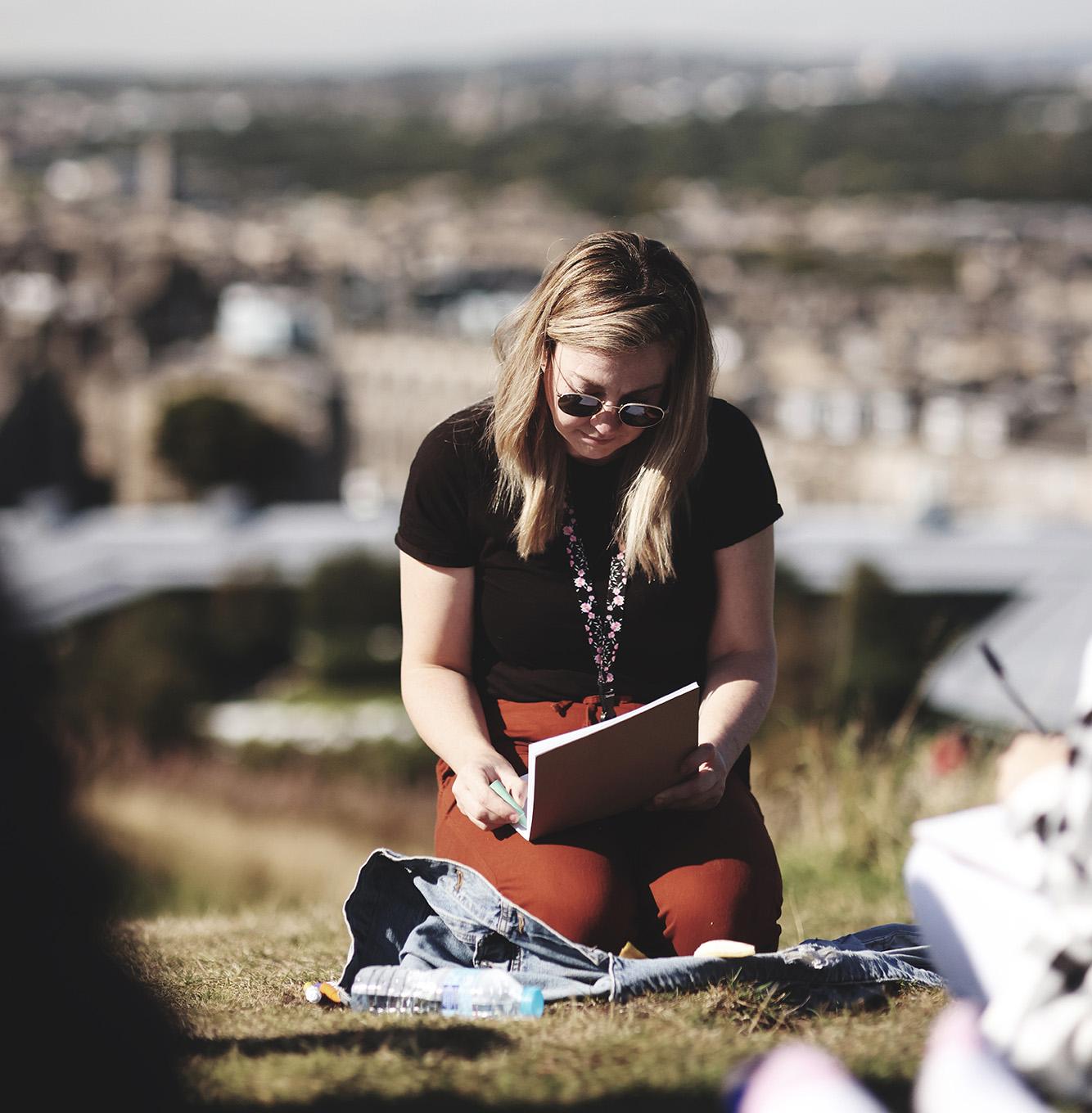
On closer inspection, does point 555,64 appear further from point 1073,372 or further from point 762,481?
point 762,481

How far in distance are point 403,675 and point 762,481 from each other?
0.69 meters

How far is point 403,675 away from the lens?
2.78 m

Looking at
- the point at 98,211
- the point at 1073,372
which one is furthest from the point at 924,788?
the point at 98,211

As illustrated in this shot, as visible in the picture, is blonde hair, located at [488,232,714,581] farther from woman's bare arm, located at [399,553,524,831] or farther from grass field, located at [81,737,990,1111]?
grass field, located at [81,737,990,1111]

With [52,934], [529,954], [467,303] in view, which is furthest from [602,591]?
[467,303]

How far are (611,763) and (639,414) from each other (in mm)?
549

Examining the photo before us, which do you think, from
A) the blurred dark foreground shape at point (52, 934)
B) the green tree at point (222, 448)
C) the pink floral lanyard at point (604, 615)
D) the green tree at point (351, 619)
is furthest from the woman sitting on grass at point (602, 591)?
the green tree at point (222, 448)

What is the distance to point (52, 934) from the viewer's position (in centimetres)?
184

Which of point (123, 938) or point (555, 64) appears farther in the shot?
point (555, 64)

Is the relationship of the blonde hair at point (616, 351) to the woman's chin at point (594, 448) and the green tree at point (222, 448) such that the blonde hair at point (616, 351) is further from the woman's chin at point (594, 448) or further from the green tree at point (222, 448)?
the green tree at point (222, 448)

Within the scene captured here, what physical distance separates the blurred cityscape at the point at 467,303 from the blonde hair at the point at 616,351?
0.18 meters

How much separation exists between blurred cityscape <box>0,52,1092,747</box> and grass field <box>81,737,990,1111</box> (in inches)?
33.2

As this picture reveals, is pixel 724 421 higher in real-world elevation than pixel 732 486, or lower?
higher

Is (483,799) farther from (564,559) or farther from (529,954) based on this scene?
(564,559)
